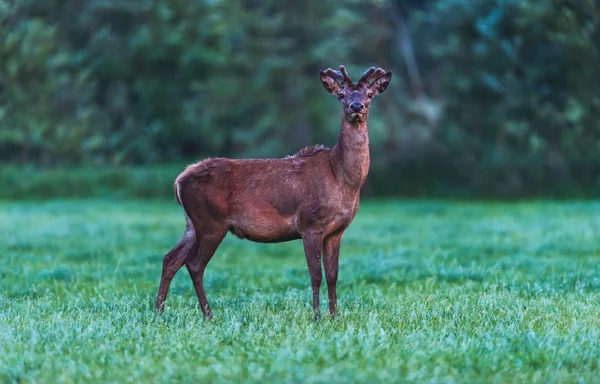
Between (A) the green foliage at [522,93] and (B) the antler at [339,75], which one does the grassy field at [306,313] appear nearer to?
(B) the antler at [339,75]

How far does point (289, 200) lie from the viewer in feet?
29.2

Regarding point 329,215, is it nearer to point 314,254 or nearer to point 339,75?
point 314,254

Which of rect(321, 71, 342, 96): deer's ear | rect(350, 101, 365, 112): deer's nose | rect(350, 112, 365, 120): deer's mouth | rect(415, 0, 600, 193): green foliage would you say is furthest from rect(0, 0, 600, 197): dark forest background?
rect(350, 101, 365, 112): deer's nose

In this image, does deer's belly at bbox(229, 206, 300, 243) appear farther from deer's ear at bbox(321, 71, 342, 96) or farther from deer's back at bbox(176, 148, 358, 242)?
deer's ear at bbox(321, 71, 342, 96)

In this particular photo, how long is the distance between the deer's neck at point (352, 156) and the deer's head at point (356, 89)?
0.12 meters

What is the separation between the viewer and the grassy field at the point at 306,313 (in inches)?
249

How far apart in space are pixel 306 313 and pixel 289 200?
43.1 inches

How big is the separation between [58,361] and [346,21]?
30.3 m

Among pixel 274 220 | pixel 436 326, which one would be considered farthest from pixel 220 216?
pixel 436 326

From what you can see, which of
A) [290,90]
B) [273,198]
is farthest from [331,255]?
[290,90]

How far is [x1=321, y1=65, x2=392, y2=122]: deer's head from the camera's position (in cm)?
877

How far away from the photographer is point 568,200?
29578 mm

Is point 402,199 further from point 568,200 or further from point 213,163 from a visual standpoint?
point 213,163

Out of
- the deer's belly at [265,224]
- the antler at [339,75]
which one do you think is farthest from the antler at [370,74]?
the deer's belly at [265,224]
